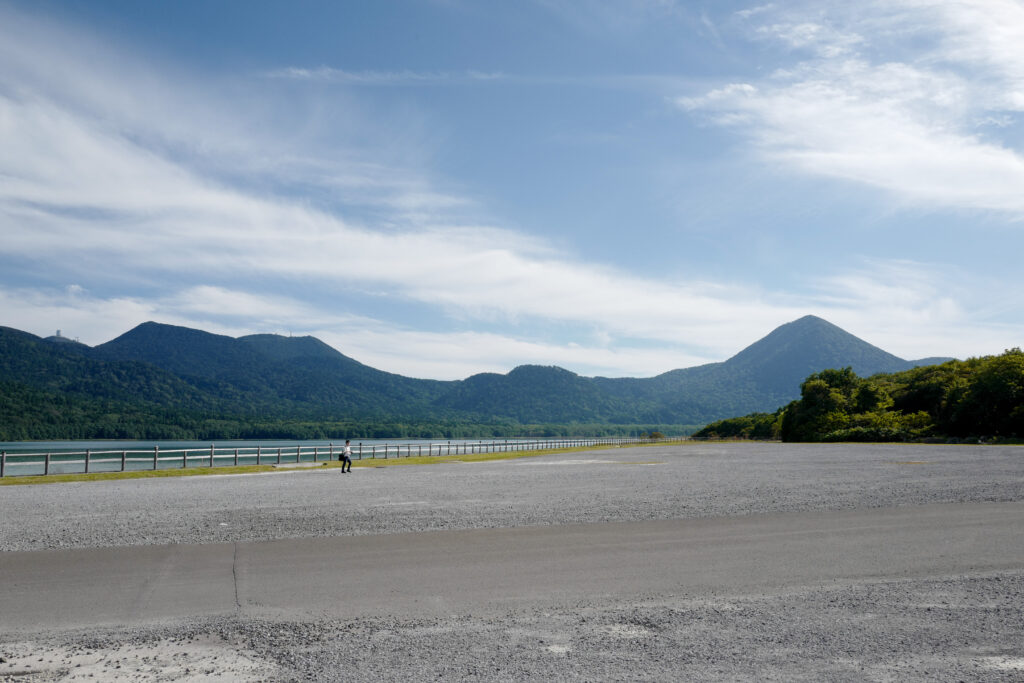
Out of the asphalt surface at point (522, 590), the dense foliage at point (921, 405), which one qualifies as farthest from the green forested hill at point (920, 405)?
the asphalt surface at point (522, 590)

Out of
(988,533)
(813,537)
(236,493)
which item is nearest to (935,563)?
(813,537)

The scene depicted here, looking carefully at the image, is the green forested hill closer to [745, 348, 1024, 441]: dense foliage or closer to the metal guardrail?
[745, 348, 1024, 441]: dense foliage

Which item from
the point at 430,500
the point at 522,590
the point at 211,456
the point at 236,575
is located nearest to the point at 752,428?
Result: the point at 211,456

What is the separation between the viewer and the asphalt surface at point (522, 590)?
6.23 m

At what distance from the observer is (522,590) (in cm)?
892

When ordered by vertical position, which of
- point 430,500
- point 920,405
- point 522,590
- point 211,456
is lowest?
point 211,456

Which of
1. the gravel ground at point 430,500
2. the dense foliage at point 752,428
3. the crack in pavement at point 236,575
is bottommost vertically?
the dense foliage at point 752,428

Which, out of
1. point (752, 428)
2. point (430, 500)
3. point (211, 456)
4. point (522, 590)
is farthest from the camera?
point (752, 428)

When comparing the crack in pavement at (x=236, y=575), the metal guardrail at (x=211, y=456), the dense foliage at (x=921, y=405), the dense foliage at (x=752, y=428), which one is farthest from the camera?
the dense foliage at (x=752, y=428)

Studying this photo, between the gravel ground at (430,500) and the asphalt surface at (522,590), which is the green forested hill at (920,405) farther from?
the asphalt surface at (522,590)

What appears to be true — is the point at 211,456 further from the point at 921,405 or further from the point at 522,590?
the point at 921,405

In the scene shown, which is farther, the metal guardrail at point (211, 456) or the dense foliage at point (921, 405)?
the dense foliage at point (921, 405)

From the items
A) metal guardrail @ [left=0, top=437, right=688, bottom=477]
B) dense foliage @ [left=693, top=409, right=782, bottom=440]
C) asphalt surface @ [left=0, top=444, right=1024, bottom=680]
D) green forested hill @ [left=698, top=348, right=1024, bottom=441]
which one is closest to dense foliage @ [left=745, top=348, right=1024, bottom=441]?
green forested hill @ [left=698, top=348, right=1024, bottom=441]

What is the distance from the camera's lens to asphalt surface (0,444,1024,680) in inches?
245
